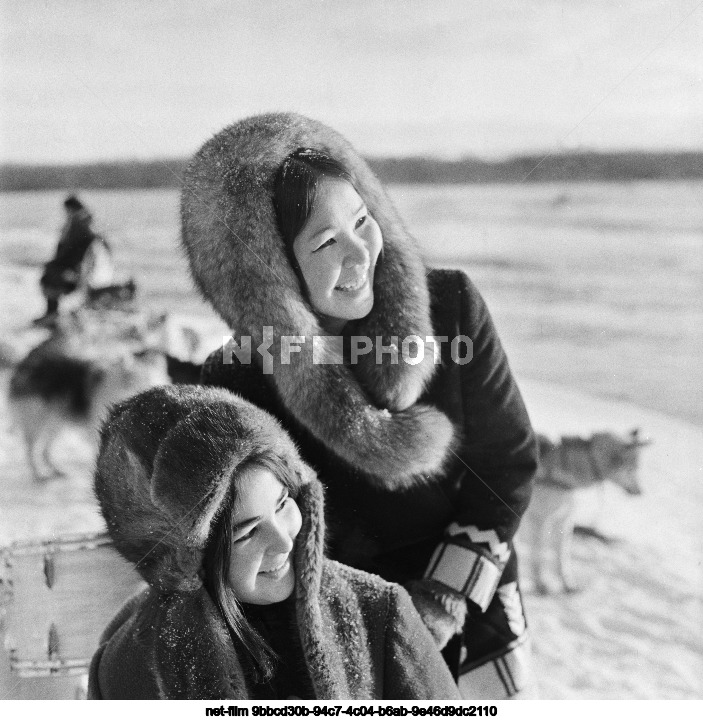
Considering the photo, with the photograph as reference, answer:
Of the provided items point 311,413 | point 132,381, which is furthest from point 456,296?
point 132,381

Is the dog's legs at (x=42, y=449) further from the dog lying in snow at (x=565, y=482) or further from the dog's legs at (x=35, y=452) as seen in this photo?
the dog lying in snow at (x=565, y=482)

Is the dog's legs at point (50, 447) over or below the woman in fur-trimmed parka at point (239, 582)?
over

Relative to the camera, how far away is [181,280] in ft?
5.36

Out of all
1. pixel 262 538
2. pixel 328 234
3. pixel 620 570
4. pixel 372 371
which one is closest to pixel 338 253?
pixel 328 234

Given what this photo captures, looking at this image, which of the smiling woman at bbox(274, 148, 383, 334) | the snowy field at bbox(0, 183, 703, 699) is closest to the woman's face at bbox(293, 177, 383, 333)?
the smiling woman at bbox(274, 148, 383, 334)

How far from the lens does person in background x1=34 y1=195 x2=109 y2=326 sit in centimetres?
169

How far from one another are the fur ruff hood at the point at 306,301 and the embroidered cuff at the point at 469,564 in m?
0.14

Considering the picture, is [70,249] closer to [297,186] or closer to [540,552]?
[297,186]

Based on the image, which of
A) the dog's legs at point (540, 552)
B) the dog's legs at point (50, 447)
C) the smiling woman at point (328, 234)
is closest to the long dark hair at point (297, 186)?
the smiling woman at point (328, 234)

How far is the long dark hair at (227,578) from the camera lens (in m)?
Answer: 1.41

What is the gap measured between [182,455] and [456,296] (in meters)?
0.57

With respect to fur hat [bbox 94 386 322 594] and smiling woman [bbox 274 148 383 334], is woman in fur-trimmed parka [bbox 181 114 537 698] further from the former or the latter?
fur hat [bbox 94 386 322 594]

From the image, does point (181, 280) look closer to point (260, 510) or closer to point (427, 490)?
point (260, 510)

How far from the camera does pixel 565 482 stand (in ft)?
5.55
